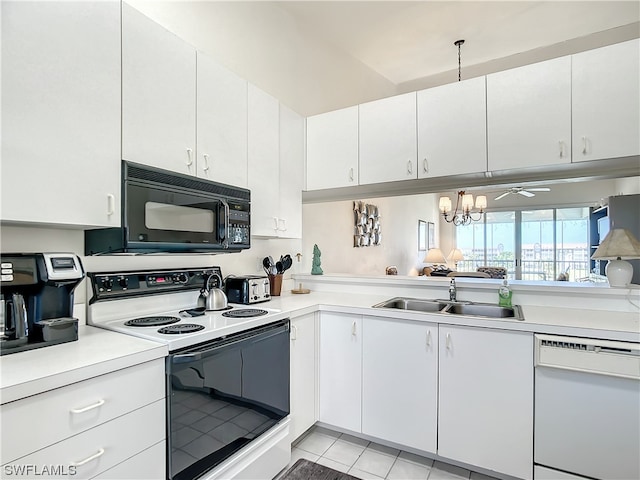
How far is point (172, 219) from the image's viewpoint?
1649 mm

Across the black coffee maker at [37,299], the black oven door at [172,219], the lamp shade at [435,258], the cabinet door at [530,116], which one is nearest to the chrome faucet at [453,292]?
the cabinet door at [530,116]

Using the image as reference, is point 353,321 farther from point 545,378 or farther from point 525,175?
point 525,175

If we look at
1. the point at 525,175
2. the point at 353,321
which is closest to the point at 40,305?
the point at 353,321

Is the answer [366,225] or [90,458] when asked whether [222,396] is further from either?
[366,225]

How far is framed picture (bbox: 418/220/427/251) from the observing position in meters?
7.36

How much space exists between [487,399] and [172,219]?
5.96 ft

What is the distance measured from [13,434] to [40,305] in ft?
1.82

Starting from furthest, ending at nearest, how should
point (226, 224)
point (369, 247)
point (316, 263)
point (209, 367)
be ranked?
point (369, 247) < point (316, 263) < point (226, 224) < point (209, 367)

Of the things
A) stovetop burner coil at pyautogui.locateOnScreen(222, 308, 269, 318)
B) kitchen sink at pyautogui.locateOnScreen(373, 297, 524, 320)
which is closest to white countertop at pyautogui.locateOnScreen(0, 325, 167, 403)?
stovetop burner coil at pyautogui.locateOnScreen(222, 308, 269, 318)

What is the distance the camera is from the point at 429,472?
1916 millimetres

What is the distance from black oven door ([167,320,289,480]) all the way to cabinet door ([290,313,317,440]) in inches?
5.2

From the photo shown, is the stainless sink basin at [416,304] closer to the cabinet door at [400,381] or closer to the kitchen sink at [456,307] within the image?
the kitchen sink at [456,307]

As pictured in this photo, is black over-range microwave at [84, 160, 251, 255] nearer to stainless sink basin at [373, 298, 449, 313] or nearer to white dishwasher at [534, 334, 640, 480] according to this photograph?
stainless sink basin at [373, 298, 449, 313]

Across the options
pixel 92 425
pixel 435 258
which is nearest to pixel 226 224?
pixel 92 425
